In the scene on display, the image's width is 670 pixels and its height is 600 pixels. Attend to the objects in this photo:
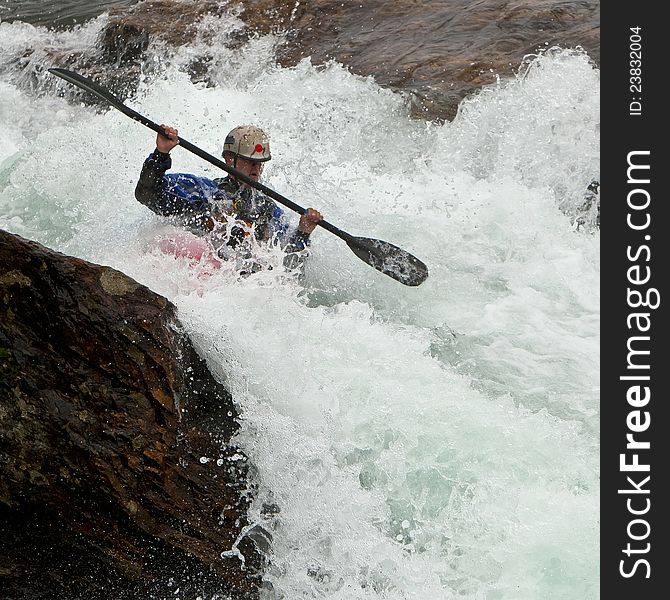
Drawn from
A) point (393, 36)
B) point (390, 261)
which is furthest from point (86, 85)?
point (393, 36)

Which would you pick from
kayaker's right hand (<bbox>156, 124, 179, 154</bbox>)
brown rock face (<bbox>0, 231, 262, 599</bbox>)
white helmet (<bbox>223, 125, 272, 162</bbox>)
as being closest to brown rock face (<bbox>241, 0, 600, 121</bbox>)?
white helmet (<bbox>223, 125, 272, 162</bbox>)

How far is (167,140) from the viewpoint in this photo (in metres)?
4.57

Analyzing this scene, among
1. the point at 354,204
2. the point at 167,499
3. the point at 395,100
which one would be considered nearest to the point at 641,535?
the point at 167,499

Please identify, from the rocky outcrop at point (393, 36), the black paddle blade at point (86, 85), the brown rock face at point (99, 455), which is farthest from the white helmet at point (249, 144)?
the rocky outcrop at point (393, 36)

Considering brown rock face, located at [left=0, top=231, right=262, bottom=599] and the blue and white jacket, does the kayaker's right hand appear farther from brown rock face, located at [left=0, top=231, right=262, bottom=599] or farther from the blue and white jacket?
brown rock face, located at [left=0, top=231, right=262, bottom=599]

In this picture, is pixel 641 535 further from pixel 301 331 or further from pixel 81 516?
pixel 81 516

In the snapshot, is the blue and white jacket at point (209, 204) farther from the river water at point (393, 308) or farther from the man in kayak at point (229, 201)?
the river water at point (393, 308)

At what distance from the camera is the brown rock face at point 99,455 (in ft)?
10.2

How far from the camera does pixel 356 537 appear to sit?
341 cm

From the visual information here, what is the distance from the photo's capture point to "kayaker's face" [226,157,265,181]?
4829 millimetres

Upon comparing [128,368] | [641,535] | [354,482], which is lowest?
[641,535]

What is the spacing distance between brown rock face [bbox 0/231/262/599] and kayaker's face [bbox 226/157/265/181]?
5.44 feet

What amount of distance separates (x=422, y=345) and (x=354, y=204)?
1.73 metres

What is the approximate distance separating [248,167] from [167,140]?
498 millimetres
